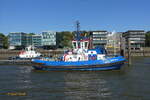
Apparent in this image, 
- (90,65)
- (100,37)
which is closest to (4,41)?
(100,37)

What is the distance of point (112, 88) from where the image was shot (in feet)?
76.2

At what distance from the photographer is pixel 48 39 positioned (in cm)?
13525

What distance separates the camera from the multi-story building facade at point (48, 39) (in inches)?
5320

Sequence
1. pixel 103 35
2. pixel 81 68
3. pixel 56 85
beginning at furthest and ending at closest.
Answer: pixel 103 35 → pixel 81 68 → pixel 56 85

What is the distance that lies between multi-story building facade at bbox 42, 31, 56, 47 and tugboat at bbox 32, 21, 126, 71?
9588 cm

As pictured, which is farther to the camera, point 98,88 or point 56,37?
point 56,37

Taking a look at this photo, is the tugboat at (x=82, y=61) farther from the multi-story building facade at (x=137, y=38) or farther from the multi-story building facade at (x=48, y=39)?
the multi-story building facade at (x=137, y=38)

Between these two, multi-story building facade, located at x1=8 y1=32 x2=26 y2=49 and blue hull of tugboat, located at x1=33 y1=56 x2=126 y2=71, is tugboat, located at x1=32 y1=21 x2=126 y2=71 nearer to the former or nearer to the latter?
blue hull of tugboat, located at x1=33 y1=56 x2=126 y2=71

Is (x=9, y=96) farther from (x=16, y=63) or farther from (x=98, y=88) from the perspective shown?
(x=16, y=63)

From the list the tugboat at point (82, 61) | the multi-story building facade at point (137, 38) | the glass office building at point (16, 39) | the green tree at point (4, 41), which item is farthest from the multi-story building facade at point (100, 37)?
the tugboat at point (82, 61)

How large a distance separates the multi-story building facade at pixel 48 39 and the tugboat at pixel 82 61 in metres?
95.9

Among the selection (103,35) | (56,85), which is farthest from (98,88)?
(103,35)

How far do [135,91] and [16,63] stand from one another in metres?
35.2

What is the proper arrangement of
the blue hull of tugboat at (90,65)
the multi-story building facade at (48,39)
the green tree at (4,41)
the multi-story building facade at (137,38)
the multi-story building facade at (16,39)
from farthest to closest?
the multi-story building facade at (48,39) < the multi-story building facade at (137,38) < the green tree at (4,41) < the multi-story building facade at (16,39) < the blue hull of tugboat at (90,65)
